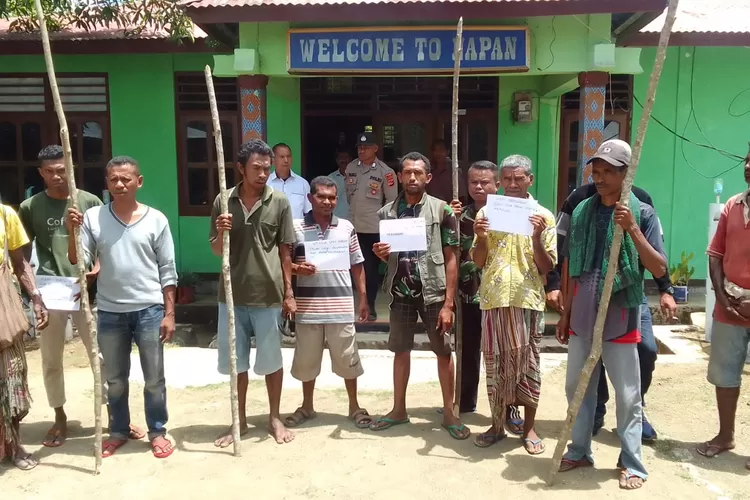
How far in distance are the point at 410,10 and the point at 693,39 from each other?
3.65 metres

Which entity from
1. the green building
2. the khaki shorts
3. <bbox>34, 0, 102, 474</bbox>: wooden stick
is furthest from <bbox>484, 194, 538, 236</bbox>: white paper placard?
the green building

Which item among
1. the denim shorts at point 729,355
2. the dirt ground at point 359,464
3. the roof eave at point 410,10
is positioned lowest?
the dirt ground at point 359,464

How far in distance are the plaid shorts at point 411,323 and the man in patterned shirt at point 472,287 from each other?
29 cm

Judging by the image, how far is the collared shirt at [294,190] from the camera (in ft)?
20.0

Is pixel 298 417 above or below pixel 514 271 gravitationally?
below

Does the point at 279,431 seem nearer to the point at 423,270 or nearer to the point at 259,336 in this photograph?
the point at 259,336

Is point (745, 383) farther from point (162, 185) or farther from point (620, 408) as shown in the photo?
point (162, 185)

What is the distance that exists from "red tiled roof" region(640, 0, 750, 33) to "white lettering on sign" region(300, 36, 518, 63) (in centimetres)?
237

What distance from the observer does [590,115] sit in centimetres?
619

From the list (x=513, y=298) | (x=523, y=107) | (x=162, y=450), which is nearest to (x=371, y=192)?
(x=523, y=107)

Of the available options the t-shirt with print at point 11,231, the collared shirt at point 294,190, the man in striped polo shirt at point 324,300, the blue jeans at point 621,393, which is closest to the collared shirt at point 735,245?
the blue jeans at point 621,393

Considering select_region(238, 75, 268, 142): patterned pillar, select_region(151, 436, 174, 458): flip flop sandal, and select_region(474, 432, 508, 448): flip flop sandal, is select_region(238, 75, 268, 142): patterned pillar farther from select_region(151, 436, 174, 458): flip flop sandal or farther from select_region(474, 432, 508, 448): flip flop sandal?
select_region(474, 432, 508, 448): flip flop sandal

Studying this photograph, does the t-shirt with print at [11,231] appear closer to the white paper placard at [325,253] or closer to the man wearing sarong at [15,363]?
the man wearing sarong at [15,363]

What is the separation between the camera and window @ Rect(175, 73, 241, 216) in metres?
8.01
